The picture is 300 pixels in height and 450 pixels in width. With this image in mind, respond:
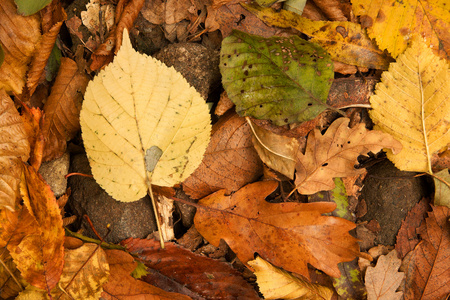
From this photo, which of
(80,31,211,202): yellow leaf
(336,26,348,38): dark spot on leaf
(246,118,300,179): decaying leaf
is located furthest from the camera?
(336,26,348,38): dark spot on leaf

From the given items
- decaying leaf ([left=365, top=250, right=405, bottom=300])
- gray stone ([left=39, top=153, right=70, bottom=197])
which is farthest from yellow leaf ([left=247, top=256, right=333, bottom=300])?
gray stone ([left=39, top=153, right=70, bottom=197])

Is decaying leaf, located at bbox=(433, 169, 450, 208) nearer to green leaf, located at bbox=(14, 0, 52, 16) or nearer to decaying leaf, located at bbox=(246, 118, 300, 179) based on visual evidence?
decaying leaf, located at bbox=(246, 118, 300, 179)

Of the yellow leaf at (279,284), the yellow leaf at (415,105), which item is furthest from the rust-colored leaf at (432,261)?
the yellow leaf at (279,284)

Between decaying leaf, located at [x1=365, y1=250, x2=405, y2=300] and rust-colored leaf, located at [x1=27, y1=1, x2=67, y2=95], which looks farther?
decaying leaf, located at [x1=365, y1=250, x2=405, y2=300]

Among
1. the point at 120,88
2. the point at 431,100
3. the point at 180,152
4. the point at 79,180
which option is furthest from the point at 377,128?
the point at 79,180

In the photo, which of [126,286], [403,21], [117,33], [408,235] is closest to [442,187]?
[408,235]

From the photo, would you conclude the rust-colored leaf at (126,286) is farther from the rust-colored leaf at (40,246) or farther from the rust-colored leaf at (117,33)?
the rust-colored leaf at (117,33)
